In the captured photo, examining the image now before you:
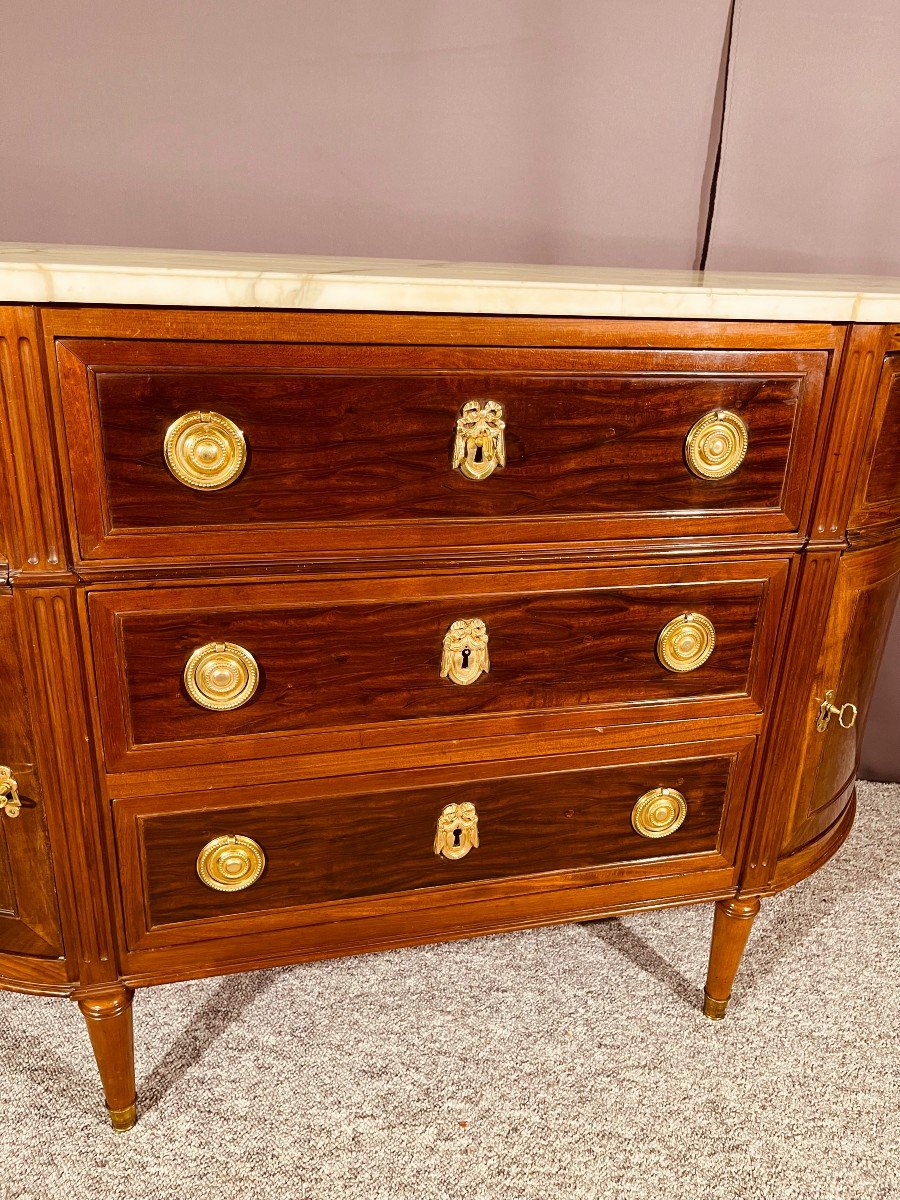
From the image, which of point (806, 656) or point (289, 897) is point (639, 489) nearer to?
point (806, 656)

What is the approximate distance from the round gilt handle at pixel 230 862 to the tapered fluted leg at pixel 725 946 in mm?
613

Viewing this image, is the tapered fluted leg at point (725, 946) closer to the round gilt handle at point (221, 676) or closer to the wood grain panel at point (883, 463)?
the wood grain panel at point (883, 463)

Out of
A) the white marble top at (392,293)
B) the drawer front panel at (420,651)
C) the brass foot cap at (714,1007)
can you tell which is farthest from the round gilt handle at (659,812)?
the white marble top at (392,293)

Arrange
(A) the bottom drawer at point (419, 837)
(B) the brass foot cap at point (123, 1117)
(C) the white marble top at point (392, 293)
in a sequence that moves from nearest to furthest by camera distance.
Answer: (C) the white marble top at point (392, 293)
(A) the bottom drawer at point (419, 837)
(B) the brass foot cap at point (123, 1117)

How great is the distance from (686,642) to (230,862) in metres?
0.55

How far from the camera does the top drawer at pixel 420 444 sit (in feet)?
2.43

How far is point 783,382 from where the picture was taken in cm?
87

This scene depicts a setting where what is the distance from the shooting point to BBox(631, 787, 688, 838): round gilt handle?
1021mm

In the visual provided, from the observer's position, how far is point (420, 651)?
0.89 meters

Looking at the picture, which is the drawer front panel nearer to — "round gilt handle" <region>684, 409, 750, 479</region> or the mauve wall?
"round gilt handle" <region>684, 409, 750, 479</region>

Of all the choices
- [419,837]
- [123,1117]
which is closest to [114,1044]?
[123,1117]

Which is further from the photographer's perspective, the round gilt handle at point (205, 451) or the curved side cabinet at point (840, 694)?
the curved side cabinet at point (840, 694)

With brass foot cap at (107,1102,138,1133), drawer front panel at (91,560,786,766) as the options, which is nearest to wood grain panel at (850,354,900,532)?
drawer front panel at (91,560,786,766)

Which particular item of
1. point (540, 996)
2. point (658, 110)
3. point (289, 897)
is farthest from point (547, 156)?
point (540, 996)
